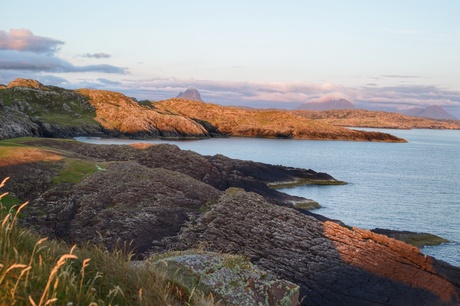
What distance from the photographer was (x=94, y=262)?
7223 millimetres

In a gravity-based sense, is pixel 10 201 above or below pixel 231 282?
below

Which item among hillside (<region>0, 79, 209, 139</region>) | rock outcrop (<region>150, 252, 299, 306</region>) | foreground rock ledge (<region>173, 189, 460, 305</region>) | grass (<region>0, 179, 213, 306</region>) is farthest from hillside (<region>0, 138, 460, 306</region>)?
hillside (<region>0, 79, 209, 139</region>)

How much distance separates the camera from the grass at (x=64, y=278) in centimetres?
532

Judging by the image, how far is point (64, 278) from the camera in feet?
18.4

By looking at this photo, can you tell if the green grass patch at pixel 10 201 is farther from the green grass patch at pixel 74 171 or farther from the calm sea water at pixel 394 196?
the calm sea water at pixel 394 196

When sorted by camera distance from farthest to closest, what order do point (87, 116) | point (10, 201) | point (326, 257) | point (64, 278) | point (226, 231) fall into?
point (87, 116) < point (10, 201) < point (226, 231) < point (326, 257) < point (64, 278)

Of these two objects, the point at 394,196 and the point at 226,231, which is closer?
the point at 226,231

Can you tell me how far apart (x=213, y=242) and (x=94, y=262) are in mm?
16939

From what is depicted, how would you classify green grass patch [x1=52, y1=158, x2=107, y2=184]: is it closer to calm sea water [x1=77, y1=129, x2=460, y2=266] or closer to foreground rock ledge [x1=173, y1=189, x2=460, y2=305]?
foreground rock ledge [x1=173, y1=189, x2=460, y2=305]

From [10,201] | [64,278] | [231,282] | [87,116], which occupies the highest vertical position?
[64,278]

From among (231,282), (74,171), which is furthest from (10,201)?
(231,282)

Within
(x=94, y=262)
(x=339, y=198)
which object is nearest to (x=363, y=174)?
(x=339, y=198)

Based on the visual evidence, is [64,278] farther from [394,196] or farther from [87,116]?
[87,116]

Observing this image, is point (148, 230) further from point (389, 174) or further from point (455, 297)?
point (389, 174)
